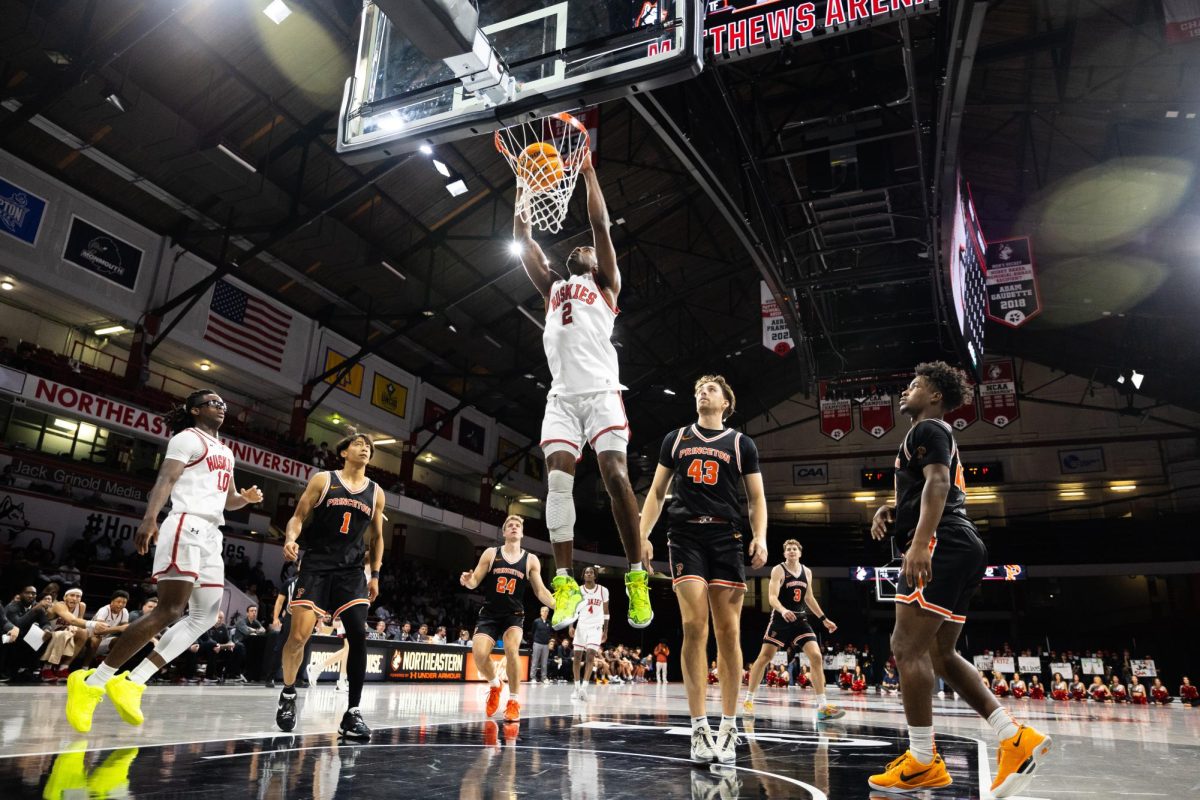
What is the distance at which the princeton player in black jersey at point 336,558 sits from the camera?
5465 mm

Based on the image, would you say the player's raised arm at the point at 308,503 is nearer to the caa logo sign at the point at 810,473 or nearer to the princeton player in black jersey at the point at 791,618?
the princeton player in black jersey at the point at 791,618

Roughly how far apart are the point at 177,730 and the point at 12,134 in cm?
1742

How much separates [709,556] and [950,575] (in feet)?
4.44

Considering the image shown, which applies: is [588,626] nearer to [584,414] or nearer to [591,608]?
[591,608]

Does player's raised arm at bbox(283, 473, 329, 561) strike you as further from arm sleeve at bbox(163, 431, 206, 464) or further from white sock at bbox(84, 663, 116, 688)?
white sock at bbox(84, 663, 116, 688)

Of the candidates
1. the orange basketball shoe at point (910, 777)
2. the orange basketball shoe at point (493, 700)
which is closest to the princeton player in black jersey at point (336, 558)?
the orange basketball shoe at point (493, 700)

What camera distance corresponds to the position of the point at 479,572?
7.77 metres

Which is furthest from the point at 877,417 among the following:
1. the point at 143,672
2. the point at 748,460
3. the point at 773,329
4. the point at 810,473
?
the point at 143,672

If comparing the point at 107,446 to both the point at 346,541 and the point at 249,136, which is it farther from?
the point at 346,541

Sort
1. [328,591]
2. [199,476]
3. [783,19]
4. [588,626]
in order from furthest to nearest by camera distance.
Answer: [588,626], [783,19], [328,591], [199,476]

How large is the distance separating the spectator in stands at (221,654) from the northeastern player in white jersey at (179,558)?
960cm

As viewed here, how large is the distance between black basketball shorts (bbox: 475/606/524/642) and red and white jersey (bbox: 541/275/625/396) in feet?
13.7

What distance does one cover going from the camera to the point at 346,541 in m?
5.67

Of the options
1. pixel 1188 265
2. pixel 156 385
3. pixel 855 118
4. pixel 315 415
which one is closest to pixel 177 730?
pixel 855 118
